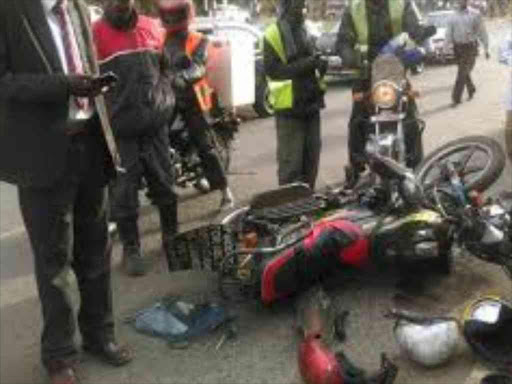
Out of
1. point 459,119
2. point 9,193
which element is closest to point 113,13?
point 9,193

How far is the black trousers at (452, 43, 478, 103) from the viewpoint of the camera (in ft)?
48.1

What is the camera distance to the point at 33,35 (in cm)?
399

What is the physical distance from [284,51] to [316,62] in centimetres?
26

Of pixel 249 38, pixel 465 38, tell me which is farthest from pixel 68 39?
pixel 465 38

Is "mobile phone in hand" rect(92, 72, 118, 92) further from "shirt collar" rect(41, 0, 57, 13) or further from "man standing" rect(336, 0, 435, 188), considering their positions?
"man standing" rect(336, 0, 435, 188)

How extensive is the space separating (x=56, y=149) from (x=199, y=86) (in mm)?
3248

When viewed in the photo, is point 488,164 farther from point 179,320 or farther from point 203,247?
point 179,320

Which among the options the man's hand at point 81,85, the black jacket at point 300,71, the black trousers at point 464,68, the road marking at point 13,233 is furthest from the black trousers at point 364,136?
the black trousers at point 464,68

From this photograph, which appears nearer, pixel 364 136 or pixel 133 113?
pixel 133 113

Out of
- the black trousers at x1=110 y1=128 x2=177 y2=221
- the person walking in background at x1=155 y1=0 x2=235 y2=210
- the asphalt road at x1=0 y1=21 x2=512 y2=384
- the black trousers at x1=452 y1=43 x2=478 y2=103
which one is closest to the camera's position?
the asphalt road at x1=0 y1=21 x2=512 y2=384

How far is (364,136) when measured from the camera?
25.0ft

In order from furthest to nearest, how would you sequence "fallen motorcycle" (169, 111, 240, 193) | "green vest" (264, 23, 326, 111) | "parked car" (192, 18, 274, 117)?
"parked car" (192, 18, 274, 117), "fallen motorcycle" (169, 111, 240, 193), "green vest" (264, 23, 326, 111)

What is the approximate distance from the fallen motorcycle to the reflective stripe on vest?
236 millimetres

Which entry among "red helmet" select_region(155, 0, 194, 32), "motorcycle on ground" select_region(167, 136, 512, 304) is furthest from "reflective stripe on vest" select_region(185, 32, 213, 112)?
"motorcycle on ground" select_region(167, 136, 512, 304)
